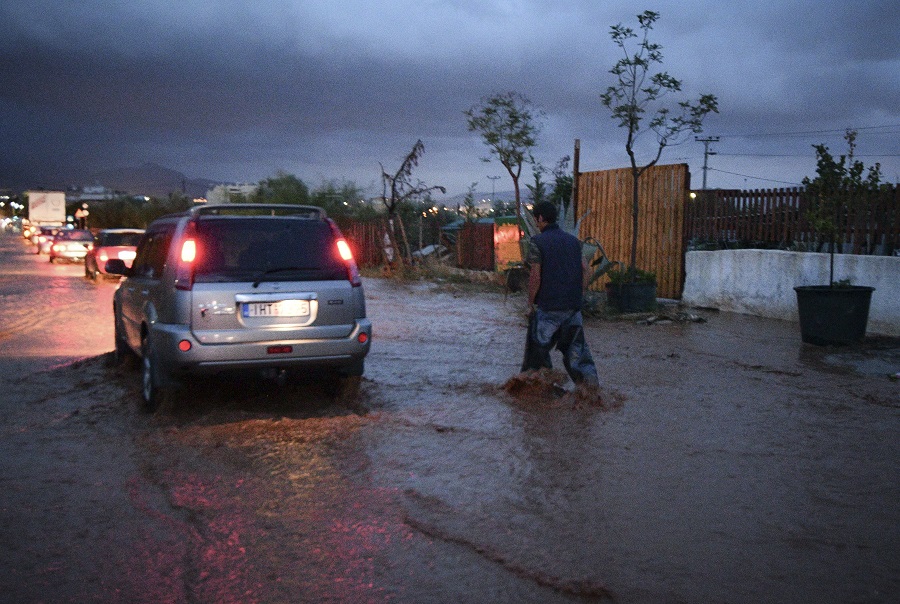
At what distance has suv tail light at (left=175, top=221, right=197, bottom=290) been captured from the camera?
6.57 meters

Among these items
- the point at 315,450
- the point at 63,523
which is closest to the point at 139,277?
the point at 315,450

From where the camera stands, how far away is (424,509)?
4656mm

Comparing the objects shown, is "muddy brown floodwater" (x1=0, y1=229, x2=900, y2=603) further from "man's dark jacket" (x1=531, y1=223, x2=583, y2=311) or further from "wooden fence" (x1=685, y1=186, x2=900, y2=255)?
"wooden fence" (x1=685, y1=186, x2=900, y2=255)

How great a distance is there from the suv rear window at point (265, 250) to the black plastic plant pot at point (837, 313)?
683 centimetres

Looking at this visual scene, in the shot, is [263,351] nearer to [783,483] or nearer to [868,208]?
[783,483]

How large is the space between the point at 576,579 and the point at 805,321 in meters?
8.48

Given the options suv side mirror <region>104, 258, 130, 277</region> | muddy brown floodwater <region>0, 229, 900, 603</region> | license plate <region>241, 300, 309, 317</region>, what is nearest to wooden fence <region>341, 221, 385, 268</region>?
muddy brown floodwater <region>0, 229, 900, 603</region>

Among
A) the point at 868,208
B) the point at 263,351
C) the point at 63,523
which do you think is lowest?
the point at 63,523

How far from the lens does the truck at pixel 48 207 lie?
67.7m

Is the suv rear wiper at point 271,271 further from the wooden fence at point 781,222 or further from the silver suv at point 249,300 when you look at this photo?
the wooden fence at point 781,222

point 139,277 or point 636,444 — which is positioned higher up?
point 139,277

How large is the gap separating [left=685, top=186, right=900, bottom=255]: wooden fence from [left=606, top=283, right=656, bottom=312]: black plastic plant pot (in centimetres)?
225

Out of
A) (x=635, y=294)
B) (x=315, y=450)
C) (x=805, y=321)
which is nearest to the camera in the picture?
(x=315, y=450)

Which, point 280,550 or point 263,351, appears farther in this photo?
point 263,351
